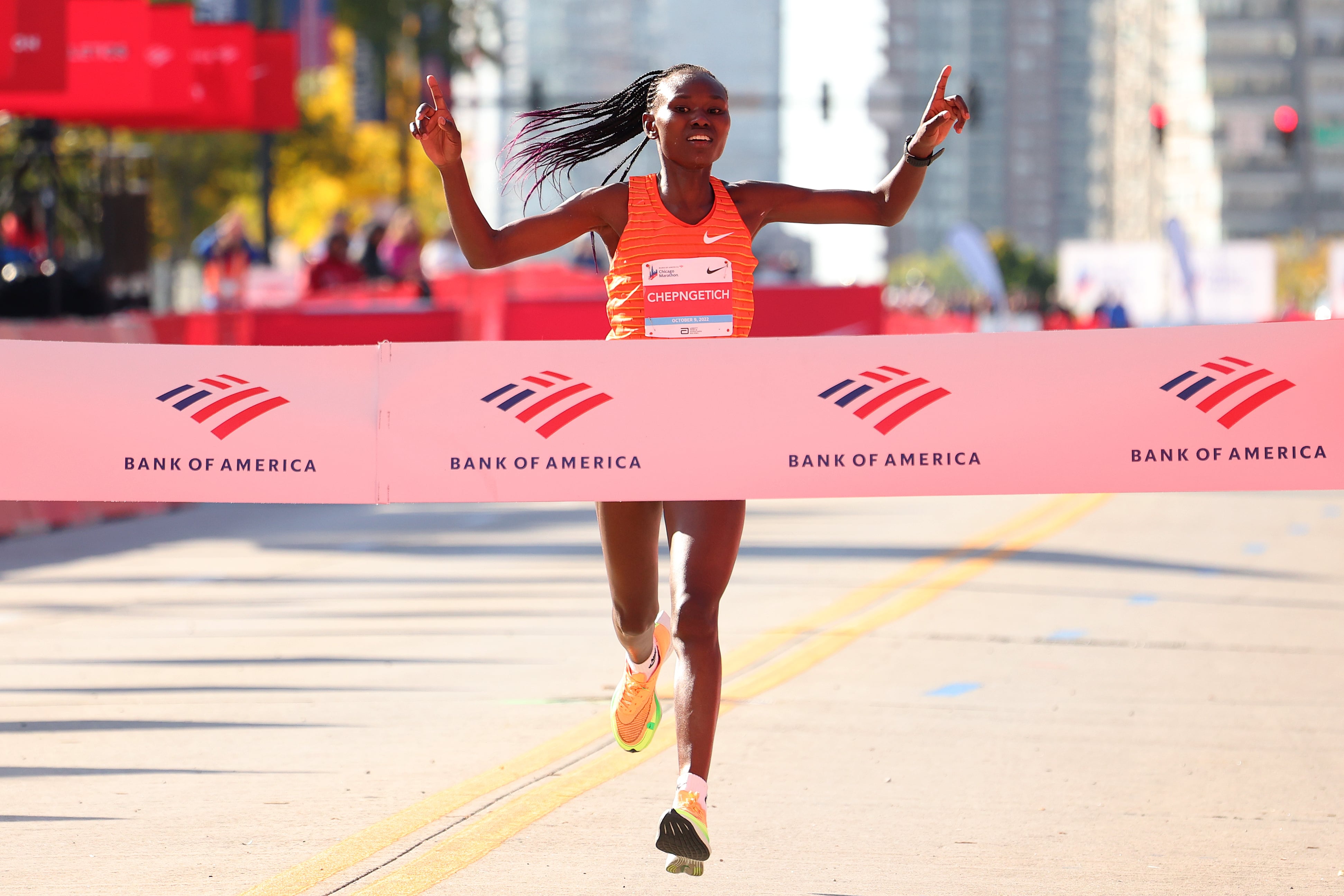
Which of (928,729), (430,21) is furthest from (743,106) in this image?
(928,729)

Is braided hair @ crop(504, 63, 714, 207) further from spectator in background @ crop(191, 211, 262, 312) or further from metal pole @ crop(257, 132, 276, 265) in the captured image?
metal pole @ crop(257, 132, 276, 265)

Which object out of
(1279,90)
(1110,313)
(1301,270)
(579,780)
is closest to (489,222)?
(579,780)

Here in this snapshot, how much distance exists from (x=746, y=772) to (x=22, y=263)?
16.6 meters

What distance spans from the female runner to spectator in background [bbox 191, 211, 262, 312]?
1866cm

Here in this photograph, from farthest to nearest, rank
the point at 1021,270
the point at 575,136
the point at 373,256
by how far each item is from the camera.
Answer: the point at 1021,270
the point at 373,256
the point at 575,136

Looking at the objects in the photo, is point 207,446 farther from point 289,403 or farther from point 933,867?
point 933,867

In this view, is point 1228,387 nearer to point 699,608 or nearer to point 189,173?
point 699,608

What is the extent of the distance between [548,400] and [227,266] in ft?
64.8

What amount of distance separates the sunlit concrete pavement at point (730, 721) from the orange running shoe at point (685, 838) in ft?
1.31

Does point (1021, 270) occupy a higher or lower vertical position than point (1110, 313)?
lower

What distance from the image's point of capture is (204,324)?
2205 cm

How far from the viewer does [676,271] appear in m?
6.20

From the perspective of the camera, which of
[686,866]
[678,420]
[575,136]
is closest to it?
[686,866]

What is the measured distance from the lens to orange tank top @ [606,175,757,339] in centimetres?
620
